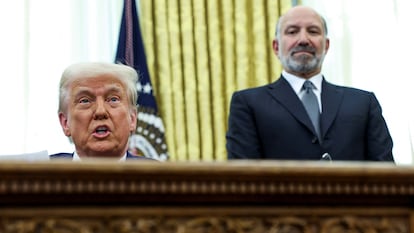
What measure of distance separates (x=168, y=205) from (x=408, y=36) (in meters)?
4.21

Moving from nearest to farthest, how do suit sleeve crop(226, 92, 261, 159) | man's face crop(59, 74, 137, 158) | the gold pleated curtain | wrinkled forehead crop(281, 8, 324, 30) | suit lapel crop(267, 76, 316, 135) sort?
man's face crop(59, 74, 137, 158) → suit sleeve crop(226, 92, 261, 159) → suit lapel crop(267, 76, 316, 135) → wrinkled forehead crop(281, 8, 324, 30) → the gold pleated curtain

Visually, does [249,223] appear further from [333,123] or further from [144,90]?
[144,90]

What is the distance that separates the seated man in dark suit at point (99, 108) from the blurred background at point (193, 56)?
206cm

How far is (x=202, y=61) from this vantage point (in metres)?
5.49

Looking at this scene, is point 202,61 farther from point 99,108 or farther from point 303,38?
point 99,108

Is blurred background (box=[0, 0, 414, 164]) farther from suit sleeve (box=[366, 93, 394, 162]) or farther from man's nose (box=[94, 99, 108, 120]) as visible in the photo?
man's nose (box=[94, 99, 108, 120])

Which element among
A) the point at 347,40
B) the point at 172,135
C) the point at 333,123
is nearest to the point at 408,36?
the point at 347,40

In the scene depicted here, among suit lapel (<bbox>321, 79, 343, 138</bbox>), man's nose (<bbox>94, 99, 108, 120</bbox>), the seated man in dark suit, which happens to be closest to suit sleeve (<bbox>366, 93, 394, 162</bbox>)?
suit lapel (<bbox>321, 79, 343, 138</bbox>)

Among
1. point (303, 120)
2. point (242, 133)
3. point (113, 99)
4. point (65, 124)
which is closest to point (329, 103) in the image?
point (303, 120)

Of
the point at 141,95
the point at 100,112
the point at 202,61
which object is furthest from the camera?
the point at 202,61

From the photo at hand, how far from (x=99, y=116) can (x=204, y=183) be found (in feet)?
4.80

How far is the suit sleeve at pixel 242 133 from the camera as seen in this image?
11.7 ft

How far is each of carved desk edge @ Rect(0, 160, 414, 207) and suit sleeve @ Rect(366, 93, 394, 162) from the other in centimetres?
183

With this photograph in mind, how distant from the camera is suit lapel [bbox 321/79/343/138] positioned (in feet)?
12.1
